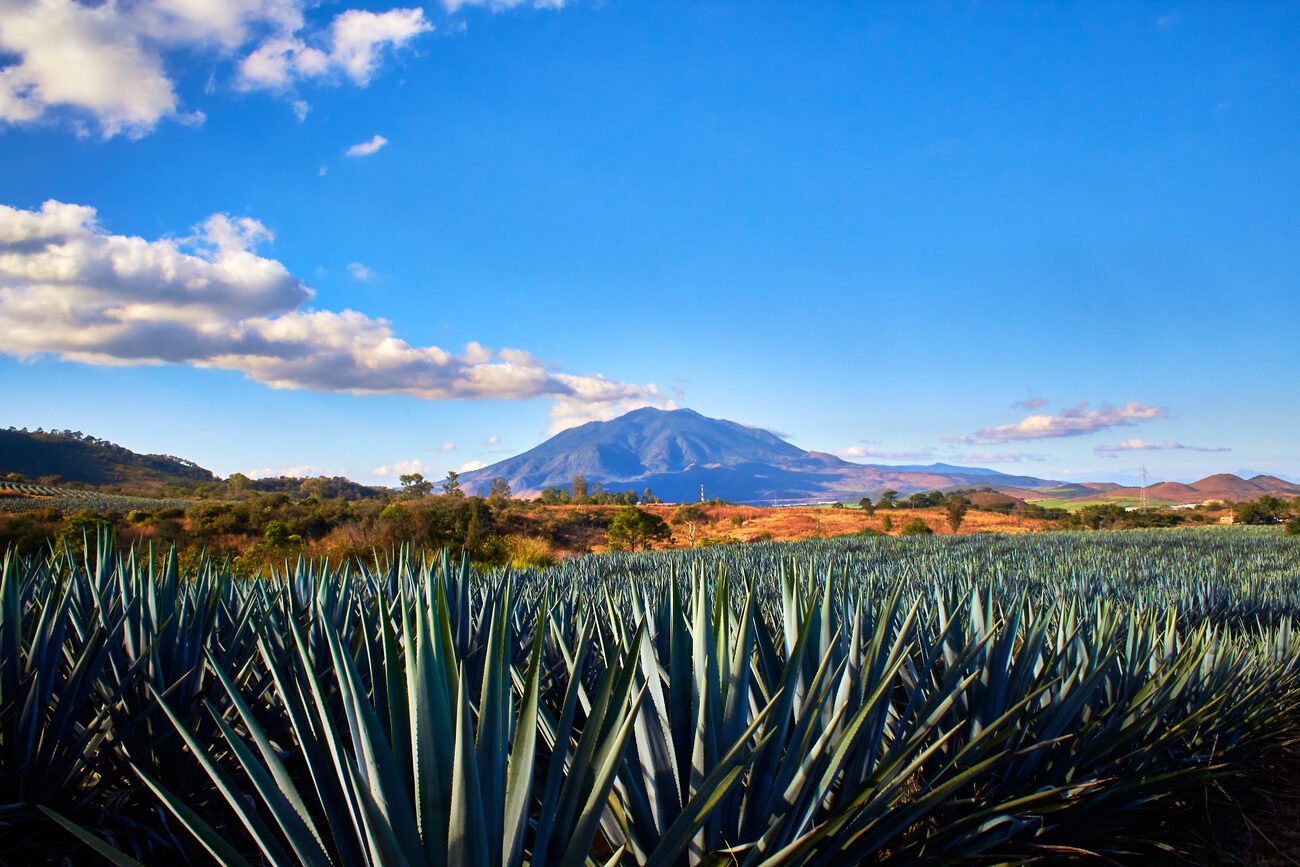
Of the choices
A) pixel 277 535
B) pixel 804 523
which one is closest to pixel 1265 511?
pixel 804 523

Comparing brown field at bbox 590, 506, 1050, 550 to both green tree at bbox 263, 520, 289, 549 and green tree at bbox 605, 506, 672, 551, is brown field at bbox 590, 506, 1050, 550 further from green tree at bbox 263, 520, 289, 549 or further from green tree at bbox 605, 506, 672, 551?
green tree at bbox 263, 520, 289, 549

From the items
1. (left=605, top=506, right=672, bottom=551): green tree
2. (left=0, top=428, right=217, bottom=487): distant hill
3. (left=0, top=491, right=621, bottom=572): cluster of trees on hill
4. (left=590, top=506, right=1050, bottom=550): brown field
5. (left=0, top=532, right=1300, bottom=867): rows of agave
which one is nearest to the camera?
(left=0, top=532, right=1300, bottom=867): rows of agave

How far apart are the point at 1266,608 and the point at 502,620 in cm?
858

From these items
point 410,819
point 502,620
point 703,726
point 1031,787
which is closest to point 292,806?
point 410,819

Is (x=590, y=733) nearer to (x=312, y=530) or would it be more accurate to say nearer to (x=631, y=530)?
(x=631, y=530)

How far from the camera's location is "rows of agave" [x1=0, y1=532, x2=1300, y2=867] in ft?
3.73

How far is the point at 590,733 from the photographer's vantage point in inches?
46.3

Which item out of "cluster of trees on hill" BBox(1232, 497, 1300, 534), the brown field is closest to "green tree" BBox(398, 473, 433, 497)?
the brown field

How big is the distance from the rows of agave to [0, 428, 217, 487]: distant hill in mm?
90767

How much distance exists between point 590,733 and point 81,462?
103445 millimetres

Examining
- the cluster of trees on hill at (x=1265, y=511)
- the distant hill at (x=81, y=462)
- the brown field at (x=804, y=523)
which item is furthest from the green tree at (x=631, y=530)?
the distant hill at (x=81, y=462)

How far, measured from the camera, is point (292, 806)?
120 centimetres

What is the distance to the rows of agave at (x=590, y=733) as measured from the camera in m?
1.14

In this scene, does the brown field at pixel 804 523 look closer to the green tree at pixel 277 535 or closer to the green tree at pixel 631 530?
the green tree at pixel 631 530
